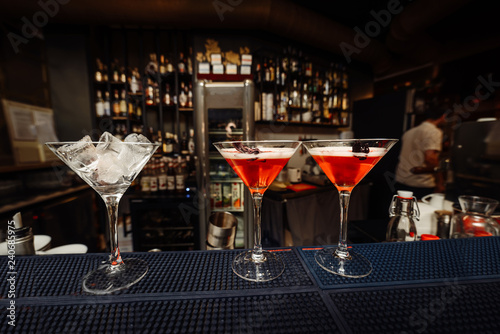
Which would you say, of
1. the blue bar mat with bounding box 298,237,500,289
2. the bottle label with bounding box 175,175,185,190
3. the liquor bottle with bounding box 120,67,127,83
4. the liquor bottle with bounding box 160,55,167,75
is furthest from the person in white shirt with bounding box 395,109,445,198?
the liquor bottle with bounding box 120,67,127,83

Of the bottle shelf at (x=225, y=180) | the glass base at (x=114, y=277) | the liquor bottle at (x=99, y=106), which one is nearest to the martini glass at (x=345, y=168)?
the glass base at (x=114, y=277)

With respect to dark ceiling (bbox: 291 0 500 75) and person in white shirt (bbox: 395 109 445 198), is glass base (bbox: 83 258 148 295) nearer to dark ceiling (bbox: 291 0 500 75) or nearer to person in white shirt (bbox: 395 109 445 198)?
person in white shirt (bbox: 395 109 445 198)

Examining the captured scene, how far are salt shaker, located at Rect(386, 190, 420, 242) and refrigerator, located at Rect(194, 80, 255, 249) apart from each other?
1.99 metres

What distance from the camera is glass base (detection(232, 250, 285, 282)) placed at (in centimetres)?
58

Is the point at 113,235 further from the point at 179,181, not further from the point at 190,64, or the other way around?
the point at 190,64

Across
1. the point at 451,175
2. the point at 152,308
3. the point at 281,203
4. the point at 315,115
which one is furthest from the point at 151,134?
the point at 451,175

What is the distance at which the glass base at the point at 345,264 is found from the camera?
1.94 ft

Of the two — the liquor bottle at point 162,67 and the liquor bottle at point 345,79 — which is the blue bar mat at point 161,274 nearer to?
the liquor bottle at point 162,67

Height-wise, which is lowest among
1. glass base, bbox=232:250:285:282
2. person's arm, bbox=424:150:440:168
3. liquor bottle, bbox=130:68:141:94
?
glass base, bbox=232:250:285:282

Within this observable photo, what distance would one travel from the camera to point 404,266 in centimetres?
61

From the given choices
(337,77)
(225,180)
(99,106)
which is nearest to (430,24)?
(337,77)

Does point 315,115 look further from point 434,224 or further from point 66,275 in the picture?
point 66,275

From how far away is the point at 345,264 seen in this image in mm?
636

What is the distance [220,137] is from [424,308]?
287cm
